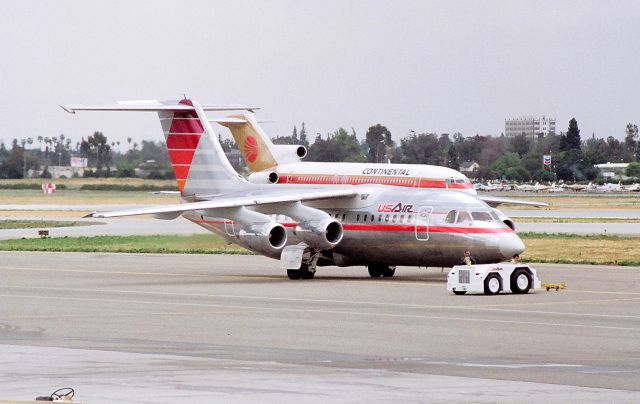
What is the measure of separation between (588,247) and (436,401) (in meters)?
39.0

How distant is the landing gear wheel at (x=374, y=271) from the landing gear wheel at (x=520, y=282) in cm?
814

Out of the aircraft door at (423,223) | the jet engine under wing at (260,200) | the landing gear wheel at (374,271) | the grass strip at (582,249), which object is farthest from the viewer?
the grass strip at (582,249)

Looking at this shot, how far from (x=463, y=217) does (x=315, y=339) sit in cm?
1498

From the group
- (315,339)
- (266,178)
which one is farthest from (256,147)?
(315,339)

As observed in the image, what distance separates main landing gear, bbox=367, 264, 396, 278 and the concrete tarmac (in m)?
0.79

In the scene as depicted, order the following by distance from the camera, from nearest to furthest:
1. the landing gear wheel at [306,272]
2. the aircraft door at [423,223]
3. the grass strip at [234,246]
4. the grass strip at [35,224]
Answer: the aircraft door at [423,223] < the landing gear wheel at [306,272] < the grass strip at [234,246] < the grass strip at [35,224]

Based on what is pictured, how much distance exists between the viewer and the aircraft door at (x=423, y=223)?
128 ft

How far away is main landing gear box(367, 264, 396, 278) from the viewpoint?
42938mm

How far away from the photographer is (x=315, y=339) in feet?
79.7

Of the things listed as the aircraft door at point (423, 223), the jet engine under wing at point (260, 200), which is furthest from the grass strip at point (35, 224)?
the aircraft door at point (423, 223)

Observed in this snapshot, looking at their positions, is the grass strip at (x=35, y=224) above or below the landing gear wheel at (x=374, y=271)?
below

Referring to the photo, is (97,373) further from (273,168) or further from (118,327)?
(273,168)

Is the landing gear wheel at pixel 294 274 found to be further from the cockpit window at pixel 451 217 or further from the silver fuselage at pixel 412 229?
the cockpit window at pixel 451 217

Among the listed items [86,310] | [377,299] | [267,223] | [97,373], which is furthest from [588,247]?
[97,373]
